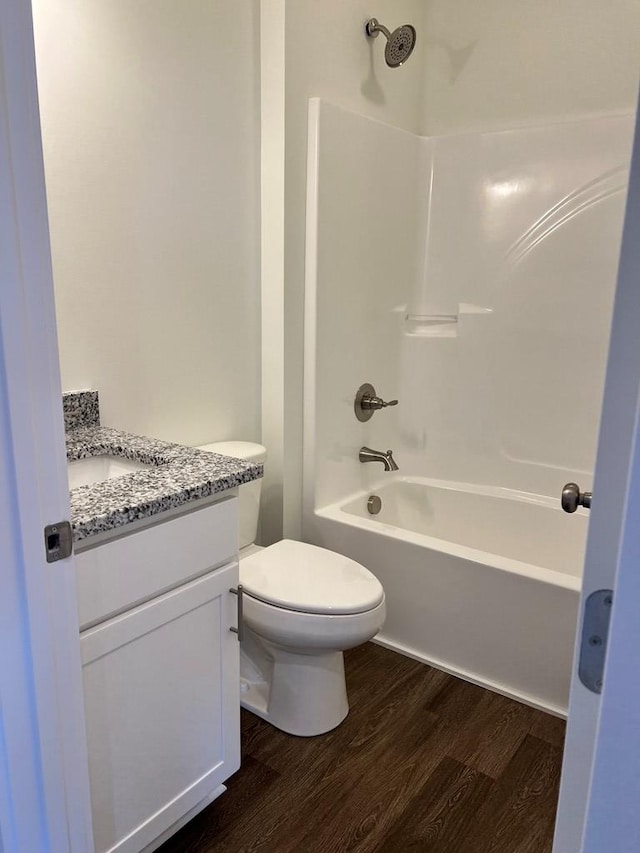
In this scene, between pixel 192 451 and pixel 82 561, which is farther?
pixel 192 451

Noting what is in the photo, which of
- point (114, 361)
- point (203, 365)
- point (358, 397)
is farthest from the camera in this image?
point (358, 397)

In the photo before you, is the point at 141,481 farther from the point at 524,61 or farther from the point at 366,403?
the point at 524,61

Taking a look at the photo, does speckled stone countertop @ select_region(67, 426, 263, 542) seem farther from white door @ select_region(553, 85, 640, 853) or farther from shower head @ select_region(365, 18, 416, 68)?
shower head @ select_region(365, 18, 416, 68)

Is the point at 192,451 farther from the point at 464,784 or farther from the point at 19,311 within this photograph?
the point at 464,784

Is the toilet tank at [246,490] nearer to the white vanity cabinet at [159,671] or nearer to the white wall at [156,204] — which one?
the white wall at [156,204]

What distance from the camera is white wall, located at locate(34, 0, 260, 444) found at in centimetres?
158

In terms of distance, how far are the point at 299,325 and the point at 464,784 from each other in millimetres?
1519

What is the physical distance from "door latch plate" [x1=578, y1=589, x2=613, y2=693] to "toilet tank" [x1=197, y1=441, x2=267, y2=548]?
1519mm

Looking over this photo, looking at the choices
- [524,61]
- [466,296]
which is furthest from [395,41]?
[466,296]

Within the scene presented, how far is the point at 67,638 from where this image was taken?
92cm

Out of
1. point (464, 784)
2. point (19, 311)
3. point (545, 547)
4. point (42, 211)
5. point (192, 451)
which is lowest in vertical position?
point (464, 784)

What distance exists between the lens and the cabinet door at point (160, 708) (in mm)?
1159

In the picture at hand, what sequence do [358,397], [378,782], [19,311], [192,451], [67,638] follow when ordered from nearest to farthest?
1. [19,311]
2. [67,638]
3. [192,451]
4. [378,782]
5. [358,397]

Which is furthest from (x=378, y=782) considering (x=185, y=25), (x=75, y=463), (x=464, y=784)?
(x=185, y=25)
